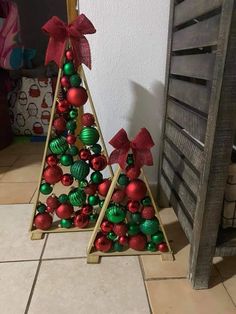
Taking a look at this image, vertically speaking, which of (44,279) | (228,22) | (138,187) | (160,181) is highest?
(228,22)

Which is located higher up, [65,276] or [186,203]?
[186,203]

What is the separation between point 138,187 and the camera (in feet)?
2.57

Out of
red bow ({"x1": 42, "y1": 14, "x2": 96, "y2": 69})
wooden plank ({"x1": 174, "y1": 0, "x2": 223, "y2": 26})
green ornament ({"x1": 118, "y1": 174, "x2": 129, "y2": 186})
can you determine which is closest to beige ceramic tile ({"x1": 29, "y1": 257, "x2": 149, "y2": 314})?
green ornament ({"x1": 118, "y1": 174, "x2": 129, "y2": 186})

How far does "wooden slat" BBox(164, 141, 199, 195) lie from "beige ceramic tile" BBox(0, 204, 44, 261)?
50 centimetres

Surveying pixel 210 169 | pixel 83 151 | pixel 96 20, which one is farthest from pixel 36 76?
pixel 210 169

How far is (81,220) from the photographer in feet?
3.15

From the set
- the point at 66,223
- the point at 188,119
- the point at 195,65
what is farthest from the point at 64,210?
the point at 195,65

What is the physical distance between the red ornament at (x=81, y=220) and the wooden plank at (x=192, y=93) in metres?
0.50

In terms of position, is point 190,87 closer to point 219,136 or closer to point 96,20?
point 219,136

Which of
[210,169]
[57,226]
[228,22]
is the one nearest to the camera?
[228,22]

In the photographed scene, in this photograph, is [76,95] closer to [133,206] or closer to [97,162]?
[97,162]

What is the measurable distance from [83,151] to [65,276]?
1.20 feet

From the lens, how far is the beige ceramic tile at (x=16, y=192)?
1197 millimetres

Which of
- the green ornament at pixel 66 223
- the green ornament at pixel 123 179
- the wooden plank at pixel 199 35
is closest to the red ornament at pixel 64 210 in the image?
the green ornament at pixel 66 223
